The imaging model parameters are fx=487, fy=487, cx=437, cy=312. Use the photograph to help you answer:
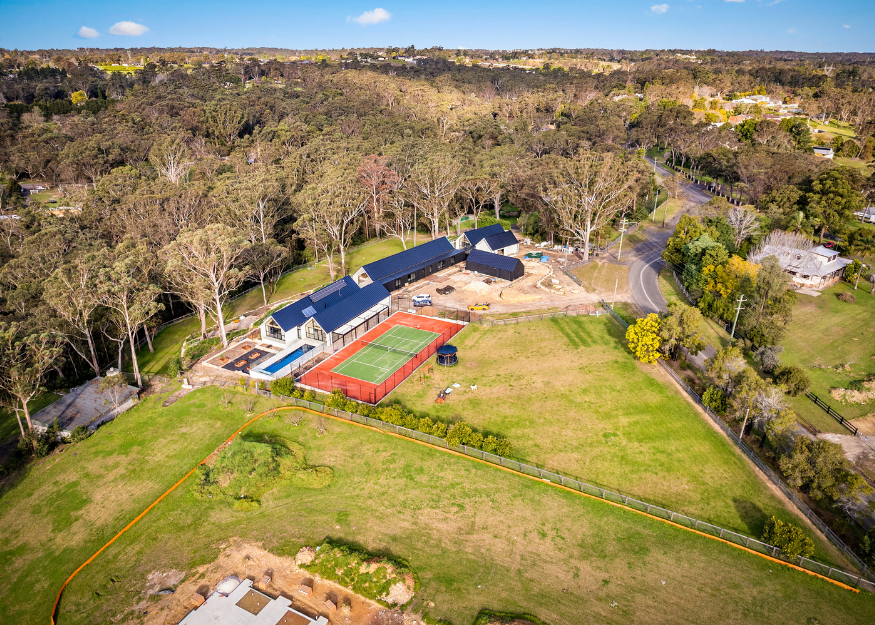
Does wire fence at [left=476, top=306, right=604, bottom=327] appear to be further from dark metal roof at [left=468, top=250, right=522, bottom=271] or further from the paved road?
dark metal roof at [left=468, top=250, right=522, bottom=271]

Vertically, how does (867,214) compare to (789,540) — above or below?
above

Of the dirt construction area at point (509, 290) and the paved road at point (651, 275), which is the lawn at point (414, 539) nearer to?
the paved road at point (651, 275)

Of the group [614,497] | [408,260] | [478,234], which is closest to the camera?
[614,497]


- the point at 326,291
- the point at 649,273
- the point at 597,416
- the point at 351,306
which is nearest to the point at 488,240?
the point at 649,273

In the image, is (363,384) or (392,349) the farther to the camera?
(392,349)

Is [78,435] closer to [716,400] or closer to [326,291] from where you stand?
[326,291]

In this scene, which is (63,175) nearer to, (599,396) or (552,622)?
(599,396)

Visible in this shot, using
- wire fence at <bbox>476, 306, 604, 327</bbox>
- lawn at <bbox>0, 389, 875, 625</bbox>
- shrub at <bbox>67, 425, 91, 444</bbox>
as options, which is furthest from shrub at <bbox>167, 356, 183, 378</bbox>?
wire fence at <bbox>476, 306, 604, 327</bbox>

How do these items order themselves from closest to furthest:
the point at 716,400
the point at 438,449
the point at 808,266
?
the point at 438,449 → the point at 716,400 → the point at 808,266
